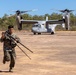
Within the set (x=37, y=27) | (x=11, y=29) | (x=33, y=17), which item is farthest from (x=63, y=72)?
(x=33, y=17)

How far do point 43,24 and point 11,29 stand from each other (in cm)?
4630

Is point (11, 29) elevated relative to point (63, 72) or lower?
elevated

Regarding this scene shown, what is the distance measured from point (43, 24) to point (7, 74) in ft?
152

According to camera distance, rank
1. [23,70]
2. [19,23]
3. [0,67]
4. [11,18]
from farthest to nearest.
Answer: [11,18]
[19,23]
[0,67]
[23,70]

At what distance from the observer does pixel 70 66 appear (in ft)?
48.5

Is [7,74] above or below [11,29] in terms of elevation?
below

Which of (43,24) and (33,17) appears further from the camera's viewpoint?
(33,17)

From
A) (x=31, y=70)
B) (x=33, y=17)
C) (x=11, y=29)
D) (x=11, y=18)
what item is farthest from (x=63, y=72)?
(x=33, y=17)

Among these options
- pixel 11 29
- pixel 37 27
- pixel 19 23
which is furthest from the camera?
pixel 19 23

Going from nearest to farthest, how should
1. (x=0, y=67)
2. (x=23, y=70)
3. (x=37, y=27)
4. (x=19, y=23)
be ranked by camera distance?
(x=23, y=70) → (x=0, y=67) → (x=37, y=27) → (x=19, y=23)

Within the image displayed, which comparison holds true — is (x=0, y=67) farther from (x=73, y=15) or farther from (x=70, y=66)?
(x=73, y=15)

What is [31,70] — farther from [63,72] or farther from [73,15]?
[73,15]

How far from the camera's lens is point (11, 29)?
12211mm

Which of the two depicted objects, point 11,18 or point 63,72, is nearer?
point 63,72
